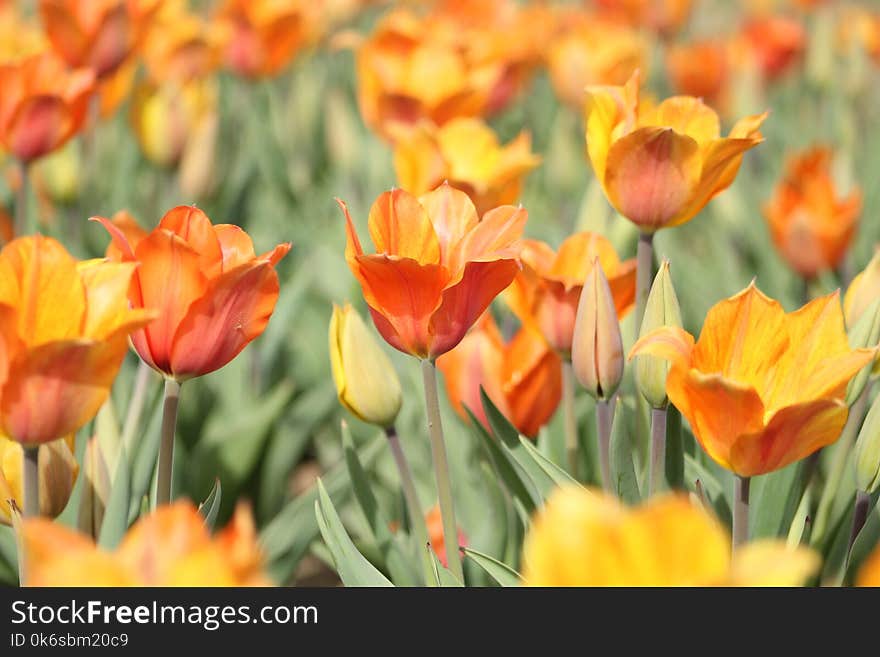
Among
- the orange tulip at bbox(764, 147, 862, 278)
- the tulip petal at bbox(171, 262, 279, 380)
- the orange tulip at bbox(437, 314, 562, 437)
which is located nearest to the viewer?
the tulip petal at bbox(171, 262, 279, 380)

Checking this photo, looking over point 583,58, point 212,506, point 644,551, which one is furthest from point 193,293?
point 583,58

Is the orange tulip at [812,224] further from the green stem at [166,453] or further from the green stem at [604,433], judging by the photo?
the green stem at [166,453]

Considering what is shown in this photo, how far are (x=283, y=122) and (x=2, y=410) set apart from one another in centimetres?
234

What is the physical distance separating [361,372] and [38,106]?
0.74 meters

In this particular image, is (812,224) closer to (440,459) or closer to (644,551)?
(440,459)

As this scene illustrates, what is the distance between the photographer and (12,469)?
3.04ft

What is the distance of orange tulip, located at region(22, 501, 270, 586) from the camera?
20.6 inches

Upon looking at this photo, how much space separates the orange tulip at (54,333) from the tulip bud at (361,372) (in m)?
0.26

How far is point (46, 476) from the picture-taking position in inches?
35.6

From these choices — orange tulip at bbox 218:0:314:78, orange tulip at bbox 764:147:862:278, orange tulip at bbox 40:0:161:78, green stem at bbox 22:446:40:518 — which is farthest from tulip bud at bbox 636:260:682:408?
orange tulip at bbox 218:0:314:78

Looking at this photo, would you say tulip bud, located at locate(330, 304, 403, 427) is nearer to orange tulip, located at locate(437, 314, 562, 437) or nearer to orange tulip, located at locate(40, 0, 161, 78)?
orange tulip, located at locate(437, 314, 562, 437)

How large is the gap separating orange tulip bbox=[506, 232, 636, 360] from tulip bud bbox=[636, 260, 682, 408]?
0.12 m
